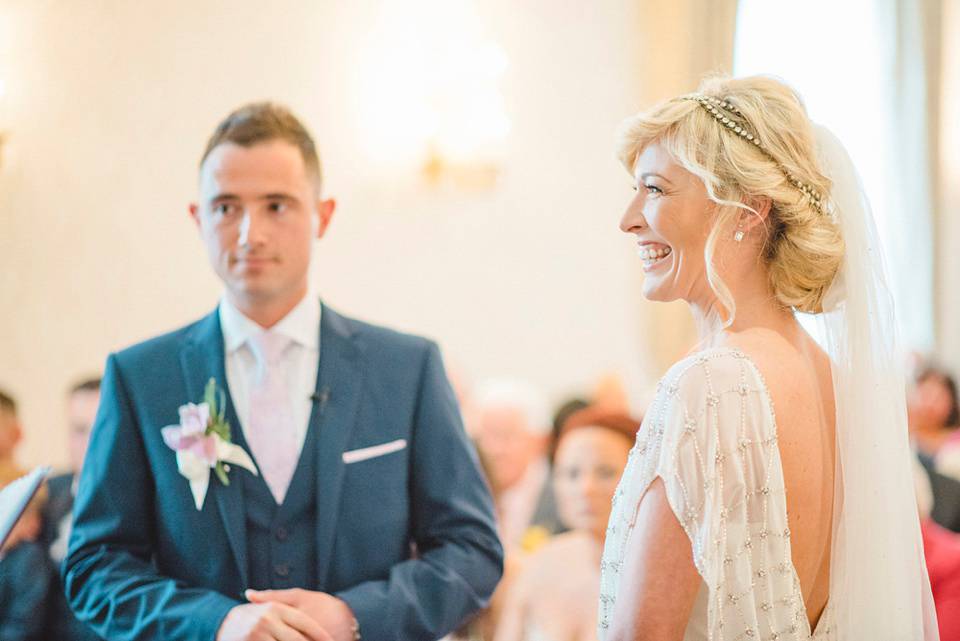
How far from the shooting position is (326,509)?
75.5 inches

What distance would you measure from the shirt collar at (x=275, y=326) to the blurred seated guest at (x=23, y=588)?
1.49 meters

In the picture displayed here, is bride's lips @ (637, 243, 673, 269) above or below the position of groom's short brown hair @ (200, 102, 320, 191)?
below

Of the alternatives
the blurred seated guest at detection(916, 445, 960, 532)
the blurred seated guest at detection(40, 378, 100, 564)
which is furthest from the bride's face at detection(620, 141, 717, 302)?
the blurred seated guest at detection(916, 445, 960, 532)

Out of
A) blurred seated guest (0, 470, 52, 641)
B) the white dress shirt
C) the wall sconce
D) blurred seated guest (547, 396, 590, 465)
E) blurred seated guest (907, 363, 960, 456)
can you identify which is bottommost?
blurred seated guest (0, 470, 52, 641)

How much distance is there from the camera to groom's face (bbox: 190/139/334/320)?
1.99 meters

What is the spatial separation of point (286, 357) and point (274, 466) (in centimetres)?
25

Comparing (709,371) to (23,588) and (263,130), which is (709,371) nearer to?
(263,130)

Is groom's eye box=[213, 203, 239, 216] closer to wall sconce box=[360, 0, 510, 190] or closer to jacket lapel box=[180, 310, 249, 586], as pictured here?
jacket lapel box=[180, 310, 249, 586]

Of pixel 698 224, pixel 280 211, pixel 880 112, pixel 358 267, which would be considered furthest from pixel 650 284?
pixel 880 112

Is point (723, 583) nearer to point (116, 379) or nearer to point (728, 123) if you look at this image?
point (728, 123)

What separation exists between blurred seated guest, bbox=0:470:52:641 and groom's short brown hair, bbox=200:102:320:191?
1.72 metres

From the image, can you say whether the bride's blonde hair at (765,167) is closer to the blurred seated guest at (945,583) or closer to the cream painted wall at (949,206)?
the blurred seated guest at (945,583)

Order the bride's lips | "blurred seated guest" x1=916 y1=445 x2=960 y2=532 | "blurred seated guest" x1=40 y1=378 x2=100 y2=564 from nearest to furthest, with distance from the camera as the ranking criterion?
the bride's lips < "blurred seated guest" x1=40 y1=378 x2=100 y2=564 < "blurred seated guest" x1=916 y1=445 x2=960 y2=532

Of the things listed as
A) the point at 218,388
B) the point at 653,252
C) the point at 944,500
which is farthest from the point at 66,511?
the point at 944,500
